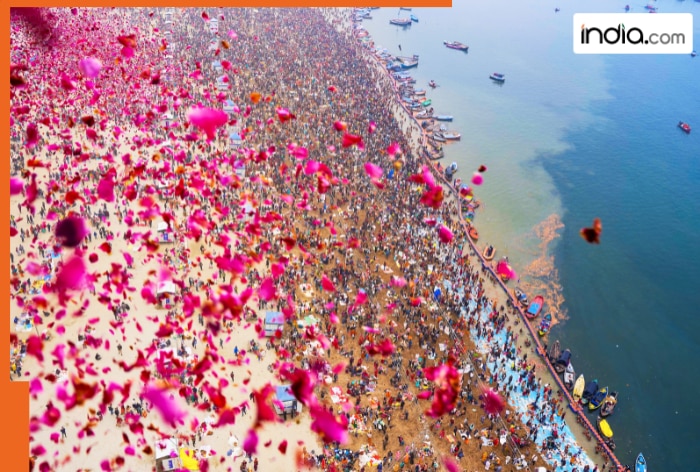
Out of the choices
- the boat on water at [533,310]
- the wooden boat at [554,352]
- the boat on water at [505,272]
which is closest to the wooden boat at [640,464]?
the wooden boat at [554,352]

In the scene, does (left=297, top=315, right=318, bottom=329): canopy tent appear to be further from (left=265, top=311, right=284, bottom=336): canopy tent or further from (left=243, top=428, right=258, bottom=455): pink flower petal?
(left=243, top=428, right=258, bottom=455): pink flower petal

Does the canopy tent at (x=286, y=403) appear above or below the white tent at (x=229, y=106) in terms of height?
below

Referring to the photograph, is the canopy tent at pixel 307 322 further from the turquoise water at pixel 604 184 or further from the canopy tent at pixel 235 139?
the canopy tent at pixel 235 139

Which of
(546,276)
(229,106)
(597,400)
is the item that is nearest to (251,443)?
(597,400)

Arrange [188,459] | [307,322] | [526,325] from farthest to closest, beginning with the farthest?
[526,325]
[307,322]
[188,459]

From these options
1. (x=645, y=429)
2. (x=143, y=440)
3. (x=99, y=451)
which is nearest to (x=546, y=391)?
(x=645, y=429)

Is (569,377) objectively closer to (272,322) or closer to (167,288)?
(272,322)
